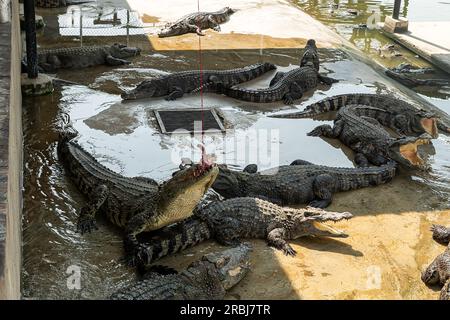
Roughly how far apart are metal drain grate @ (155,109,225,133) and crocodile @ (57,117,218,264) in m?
1.57

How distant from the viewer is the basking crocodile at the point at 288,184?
5.37 meters

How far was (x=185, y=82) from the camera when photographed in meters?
8.14

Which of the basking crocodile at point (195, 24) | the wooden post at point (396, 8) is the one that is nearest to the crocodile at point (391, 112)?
the basking crocodile at point (195, 24)

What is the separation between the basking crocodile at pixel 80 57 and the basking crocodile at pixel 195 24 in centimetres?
165

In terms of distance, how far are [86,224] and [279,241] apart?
1.52 metres

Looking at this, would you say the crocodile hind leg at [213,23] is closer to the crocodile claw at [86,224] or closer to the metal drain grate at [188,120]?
the metal drain grate at [188,120]

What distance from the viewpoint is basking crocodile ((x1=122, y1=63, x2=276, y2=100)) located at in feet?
25.5

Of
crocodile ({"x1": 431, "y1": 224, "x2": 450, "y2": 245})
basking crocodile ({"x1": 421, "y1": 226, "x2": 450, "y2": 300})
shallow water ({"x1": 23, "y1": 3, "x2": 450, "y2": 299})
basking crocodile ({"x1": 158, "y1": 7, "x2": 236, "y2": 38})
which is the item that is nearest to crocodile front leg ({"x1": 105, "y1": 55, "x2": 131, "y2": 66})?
shallow water ({"x1": 23, "y1": 3, "x2": 450, "y2": 299})

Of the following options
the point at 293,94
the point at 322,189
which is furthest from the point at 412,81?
the point at 322,189

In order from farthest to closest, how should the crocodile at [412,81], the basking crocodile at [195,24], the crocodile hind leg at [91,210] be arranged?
the basking crocodile at [195,24]
the crocodile at [412,81]
the crocodile hind leg at [91,210]

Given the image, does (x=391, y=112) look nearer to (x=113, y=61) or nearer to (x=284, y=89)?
(x=284, y=89)

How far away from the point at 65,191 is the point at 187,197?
1.41 meters
